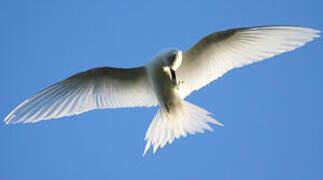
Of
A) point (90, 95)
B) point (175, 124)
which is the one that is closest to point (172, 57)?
point (175, 124)

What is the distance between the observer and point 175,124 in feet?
18.3

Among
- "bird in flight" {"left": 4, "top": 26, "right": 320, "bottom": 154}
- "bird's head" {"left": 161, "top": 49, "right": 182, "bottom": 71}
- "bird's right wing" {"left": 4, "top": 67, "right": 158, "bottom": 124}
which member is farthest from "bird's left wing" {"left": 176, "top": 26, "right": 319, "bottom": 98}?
"bird's right wing" {"left": 4, "top": 67, "right": 158, "bottom": 124}

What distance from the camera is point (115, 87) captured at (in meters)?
6.19

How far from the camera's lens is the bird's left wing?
5398 millimetres

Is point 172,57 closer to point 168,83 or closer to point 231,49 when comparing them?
point 168,83

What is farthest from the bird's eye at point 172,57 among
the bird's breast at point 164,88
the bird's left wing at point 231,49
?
the bird's left wing at point 231,49

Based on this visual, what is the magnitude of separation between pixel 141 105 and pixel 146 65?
2.41 feet

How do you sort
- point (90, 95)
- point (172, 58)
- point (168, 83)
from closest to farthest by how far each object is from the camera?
point (172, 58) → point (168, 83) → point (90, 95)

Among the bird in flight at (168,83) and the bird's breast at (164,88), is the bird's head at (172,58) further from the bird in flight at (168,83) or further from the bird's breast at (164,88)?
the bird's breast at (164,88)

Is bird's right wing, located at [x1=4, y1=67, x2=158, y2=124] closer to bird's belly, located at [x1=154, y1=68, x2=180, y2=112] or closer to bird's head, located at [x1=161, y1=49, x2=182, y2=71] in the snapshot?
bird's belly, located at [x1=154, y1=68, x2=180, y2=112]

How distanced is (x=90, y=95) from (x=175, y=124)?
4.75 feet

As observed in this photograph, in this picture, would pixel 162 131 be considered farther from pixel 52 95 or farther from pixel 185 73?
pixel 52 95

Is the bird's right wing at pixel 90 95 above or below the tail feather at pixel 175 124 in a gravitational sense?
above

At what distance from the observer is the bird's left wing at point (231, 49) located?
17.7 ft
